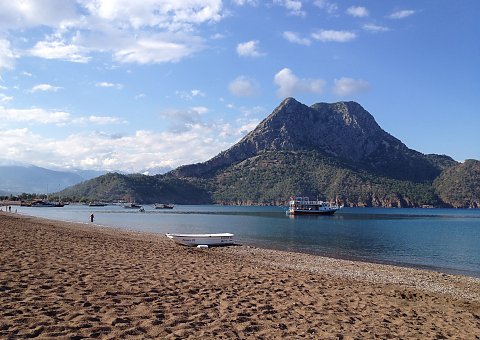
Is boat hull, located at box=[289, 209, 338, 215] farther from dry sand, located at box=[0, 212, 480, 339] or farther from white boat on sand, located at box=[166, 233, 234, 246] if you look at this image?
dry sand, located at box=[0, 212, 480, 339]

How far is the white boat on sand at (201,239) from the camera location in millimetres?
32688

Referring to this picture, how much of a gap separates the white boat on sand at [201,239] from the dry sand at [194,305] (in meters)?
16.0

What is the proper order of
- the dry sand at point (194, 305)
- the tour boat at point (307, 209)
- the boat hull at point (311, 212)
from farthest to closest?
the tour boat at point (307, 209) < the boat hull at point (311, 212) < the dry sand at point (194, 305)

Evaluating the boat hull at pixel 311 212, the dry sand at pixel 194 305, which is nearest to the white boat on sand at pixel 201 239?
the dry sand at pixel 194 305

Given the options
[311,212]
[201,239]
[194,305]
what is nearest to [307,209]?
[311,212]

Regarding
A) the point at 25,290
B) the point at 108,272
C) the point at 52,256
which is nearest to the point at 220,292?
the point at 108,272

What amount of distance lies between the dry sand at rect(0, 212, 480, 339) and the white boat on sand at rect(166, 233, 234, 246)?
16.0 meters

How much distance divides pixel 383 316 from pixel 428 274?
15.5m

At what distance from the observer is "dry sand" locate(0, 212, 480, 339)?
8078 millimetres

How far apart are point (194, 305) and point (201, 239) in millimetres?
24050

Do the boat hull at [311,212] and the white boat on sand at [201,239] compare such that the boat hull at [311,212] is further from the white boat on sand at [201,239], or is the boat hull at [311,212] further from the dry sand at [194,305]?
the dry sand at [194,305]

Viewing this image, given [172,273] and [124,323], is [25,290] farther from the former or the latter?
[172,273]

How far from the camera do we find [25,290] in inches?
389

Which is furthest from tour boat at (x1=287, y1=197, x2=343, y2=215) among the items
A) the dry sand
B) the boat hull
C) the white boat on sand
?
the dry sand
